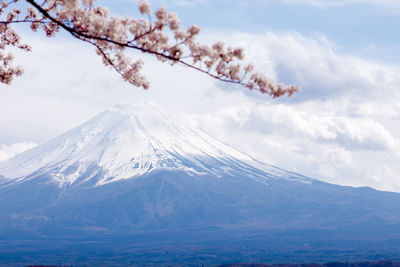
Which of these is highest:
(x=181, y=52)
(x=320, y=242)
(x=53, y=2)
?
(x=320, y=242)

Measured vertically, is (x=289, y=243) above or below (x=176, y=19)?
above

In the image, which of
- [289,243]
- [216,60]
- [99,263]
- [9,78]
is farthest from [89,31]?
[289,243]

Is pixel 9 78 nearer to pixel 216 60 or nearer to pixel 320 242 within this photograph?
pixel 216 60

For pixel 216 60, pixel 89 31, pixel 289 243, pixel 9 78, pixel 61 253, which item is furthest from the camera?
pixel 289 243

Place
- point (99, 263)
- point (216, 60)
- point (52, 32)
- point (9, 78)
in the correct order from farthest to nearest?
point (99, 263) → point (9, 78) → point (52, 32) → point (216, 60)

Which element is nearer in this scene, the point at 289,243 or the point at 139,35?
the point at 139,35

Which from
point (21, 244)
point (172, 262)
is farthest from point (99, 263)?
point (21, 244)

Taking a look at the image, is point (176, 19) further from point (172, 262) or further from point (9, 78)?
point (172, 262)

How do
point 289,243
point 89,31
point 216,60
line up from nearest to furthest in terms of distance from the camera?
1. point 89,31
2. point 216,60
3. point 289,243

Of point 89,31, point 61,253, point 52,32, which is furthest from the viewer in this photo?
point 61,253
